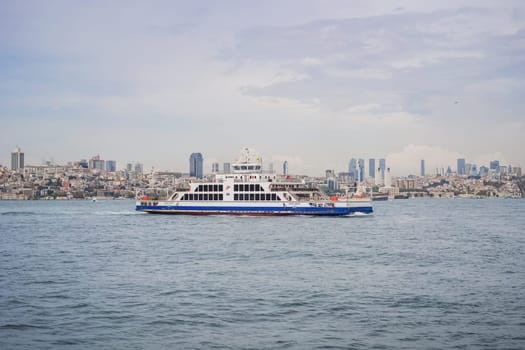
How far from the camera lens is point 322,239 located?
137 feet

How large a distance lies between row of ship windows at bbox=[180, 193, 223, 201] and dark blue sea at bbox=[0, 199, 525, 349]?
26.8m

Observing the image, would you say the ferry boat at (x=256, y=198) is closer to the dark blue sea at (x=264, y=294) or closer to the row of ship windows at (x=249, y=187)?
the row of ship windows at (x=249, y=187)

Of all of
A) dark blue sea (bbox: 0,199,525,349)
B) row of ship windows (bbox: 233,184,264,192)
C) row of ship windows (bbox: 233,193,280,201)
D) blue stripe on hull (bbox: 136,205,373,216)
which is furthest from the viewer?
row of ship windows (bbox: 233,184,264,192)

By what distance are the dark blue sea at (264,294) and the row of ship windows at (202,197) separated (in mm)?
26774

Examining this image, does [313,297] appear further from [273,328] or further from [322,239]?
[322,239]

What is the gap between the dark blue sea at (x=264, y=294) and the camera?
16.3 m

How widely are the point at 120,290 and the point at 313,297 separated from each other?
7181mm

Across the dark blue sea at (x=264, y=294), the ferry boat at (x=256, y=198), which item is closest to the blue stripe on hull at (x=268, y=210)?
the ferry boat at (x=256, y=198)

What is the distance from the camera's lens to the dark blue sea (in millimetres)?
16312

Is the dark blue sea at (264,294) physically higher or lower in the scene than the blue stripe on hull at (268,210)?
lower

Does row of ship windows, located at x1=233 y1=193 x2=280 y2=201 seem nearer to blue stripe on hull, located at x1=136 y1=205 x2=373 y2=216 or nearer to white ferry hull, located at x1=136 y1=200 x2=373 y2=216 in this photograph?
white ferry hull, located at x1=136 y1=200 x2=373 y2=216

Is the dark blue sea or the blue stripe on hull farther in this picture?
the blue stripe on hull

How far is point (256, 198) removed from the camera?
66188 mm

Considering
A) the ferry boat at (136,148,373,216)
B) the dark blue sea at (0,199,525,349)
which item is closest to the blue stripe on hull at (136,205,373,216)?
the ferry boat at (136,148,373,216)
